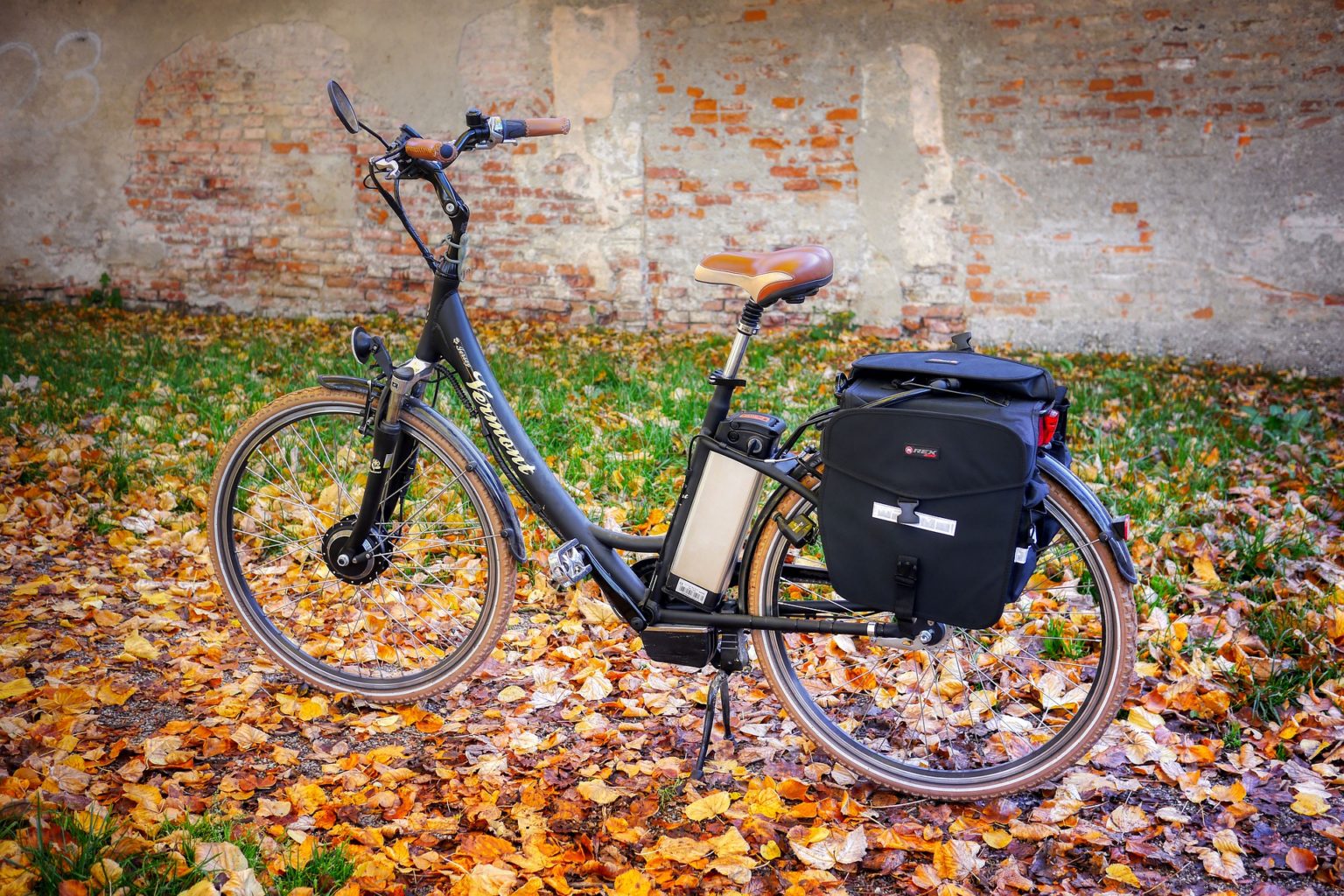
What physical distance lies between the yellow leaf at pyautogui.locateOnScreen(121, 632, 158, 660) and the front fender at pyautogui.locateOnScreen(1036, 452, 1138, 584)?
2.48 meters

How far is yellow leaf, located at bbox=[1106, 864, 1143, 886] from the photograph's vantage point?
1.92m

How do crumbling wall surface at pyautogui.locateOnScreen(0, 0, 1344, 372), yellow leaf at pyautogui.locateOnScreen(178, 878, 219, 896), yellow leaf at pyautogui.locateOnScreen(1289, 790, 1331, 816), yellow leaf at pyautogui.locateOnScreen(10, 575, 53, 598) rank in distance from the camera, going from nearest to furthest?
1. yellow leaf at pyautogui.locateOnScreen(178, 878, 219, 896)
2. yellow leaf at pyautogui.locateOnScreen(1289, 790, 1331, 816)
3. yellow leaf at pyautogui.locateOnScreen(10, 575, 53, 598)
4. crumbling wall surface at pyautogui.locateOnScreen(0, 0, 1344, 372)

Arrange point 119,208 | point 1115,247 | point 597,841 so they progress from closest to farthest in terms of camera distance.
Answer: point 597,841, point 1115,247, point 119,208

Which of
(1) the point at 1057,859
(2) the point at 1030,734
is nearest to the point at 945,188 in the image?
(2) the point at 1030,734

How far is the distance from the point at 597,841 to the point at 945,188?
5.50 metres

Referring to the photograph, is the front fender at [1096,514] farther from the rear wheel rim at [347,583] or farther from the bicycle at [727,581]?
the rear wheel rim at [347,583]

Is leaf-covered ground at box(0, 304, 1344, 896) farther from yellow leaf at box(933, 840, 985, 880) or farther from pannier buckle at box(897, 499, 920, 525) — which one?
pannier buckle at box(897, 499, 920, 525)

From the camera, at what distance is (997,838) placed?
2.05 meters

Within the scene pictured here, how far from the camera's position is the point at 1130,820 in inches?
82.7

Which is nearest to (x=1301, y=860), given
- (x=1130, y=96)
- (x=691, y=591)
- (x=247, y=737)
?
(x=691, y=591)

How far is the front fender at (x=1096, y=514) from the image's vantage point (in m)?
1.96

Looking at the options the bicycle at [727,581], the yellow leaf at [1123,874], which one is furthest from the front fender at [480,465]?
the yellow leaf at [1123,874]

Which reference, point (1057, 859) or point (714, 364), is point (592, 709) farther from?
point (714, 364)

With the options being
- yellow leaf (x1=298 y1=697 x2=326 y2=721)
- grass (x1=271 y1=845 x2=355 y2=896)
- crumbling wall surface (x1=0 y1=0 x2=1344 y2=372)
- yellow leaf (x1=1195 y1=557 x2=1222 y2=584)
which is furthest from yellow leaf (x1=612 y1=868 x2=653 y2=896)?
crumbling wall surface (x1=0 y1=0 x2=1344 y2=372)
